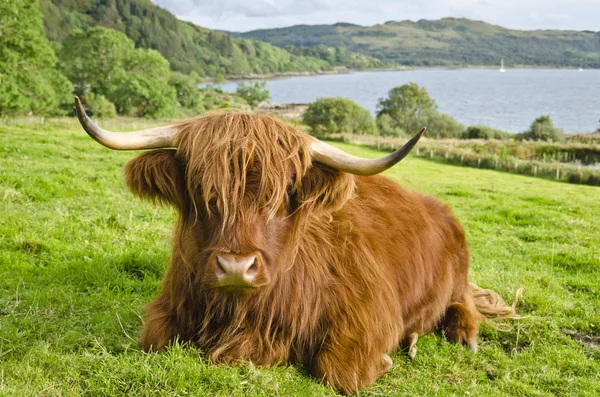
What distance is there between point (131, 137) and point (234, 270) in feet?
2.98

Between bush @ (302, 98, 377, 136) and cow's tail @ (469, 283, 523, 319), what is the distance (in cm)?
4608

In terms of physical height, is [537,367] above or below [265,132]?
below

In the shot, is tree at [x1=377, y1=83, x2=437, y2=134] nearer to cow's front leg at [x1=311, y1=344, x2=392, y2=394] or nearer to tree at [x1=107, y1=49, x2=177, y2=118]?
tree at [x1=107, y1=49, x2=177, y2=118]

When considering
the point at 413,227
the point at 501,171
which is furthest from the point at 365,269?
the point at 501,171

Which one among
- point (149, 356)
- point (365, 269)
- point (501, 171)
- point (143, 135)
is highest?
point (143, 135)

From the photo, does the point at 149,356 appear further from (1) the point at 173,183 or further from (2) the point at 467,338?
(2) the point at 467,338

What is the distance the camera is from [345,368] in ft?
10.1

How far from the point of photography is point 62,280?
4.29 meters

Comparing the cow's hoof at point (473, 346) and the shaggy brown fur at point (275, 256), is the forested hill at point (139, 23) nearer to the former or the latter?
the shaggy brown fur at point (275, 256)

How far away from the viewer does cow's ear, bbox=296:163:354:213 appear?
9.66ft

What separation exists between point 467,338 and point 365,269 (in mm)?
1127

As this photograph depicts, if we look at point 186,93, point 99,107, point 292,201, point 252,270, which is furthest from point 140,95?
point 252,270

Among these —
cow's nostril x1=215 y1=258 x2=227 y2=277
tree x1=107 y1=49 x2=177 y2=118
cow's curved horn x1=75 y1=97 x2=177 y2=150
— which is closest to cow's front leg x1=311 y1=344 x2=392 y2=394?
cow's nostril x1=215 y1=258 x2=227 y2=277

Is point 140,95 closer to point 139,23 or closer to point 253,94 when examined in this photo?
point 253,94
